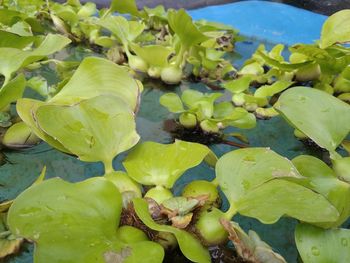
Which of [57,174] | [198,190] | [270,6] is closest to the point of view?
[198,190]

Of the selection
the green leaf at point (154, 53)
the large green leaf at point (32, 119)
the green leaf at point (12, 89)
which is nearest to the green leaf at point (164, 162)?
the large green leaf at point (32, 119)

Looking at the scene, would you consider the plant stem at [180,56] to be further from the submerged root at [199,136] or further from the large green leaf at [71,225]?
the large green leaf at [71,225]

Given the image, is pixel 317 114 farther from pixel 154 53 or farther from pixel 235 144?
pixel 154 53

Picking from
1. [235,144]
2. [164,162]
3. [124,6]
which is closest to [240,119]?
[235,144]

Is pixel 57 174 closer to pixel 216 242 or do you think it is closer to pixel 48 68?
pixel 216 242

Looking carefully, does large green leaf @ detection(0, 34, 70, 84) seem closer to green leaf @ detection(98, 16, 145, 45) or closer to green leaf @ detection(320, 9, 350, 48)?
green leaf @ detection(98, 16, 145, 45)

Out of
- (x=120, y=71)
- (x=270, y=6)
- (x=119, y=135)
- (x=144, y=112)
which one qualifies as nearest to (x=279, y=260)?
(x=119, y=135)
